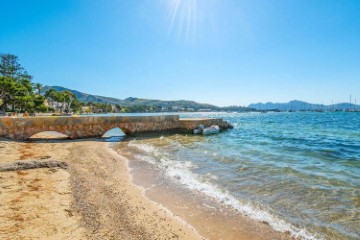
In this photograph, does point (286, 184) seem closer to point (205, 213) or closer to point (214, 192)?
point (214, 192)

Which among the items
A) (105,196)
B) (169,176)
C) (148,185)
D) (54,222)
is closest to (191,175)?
(169,176)

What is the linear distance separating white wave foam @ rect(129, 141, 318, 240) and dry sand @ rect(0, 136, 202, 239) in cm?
192

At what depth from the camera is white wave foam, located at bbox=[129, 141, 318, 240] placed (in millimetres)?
5527

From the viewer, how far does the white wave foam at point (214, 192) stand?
218 inches

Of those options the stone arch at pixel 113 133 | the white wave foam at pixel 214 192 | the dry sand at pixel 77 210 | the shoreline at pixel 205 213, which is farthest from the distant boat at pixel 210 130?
the dry sand at pixel 77 210

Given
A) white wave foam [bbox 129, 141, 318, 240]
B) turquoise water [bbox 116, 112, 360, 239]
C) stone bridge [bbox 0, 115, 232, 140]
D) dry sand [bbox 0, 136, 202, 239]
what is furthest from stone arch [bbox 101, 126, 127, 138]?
dry sand [bbox 0, 136, 202, 239]

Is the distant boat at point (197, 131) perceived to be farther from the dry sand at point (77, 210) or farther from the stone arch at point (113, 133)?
the dry sand at point (77, 210)

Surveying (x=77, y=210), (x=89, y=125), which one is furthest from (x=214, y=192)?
(x=89, y=125)

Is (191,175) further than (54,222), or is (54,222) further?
(191,175)

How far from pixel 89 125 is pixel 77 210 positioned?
64.2 ft

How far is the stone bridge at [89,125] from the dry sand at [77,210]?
14.6m

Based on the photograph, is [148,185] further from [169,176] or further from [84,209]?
[84,209]

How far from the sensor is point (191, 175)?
32.6 ft

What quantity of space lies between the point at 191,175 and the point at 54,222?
593 centimetres
